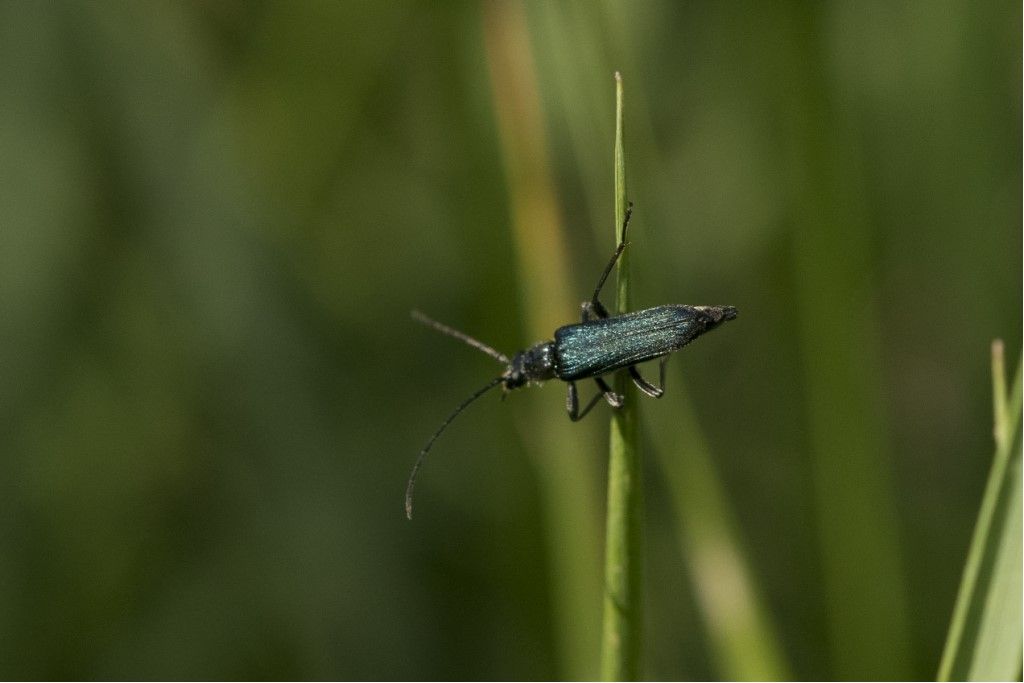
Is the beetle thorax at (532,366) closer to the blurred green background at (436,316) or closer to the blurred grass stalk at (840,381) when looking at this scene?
the blurred green background at (436,316)

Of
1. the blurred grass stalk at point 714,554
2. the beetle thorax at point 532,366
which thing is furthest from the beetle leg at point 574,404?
the blurred grass stalk at point 714,554

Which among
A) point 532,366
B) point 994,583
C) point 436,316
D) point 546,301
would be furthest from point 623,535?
point 436,316

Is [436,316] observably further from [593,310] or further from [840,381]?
[840,381]

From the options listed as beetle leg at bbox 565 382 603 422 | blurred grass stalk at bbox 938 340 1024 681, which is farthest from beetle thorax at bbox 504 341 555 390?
blurred grass stalk at bbox 938 340 1024 681

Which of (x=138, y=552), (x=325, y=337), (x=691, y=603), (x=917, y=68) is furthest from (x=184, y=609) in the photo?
(x=917, y=68)

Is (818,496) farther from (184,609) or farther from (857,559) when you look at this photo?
(184,609)

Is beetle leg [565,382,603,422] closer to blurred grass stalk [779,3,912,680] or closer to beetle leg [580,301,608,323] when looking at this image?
beetle leg [580,301,608,323]
